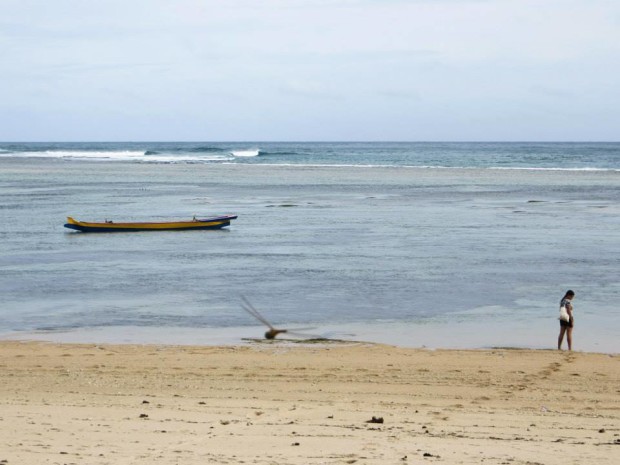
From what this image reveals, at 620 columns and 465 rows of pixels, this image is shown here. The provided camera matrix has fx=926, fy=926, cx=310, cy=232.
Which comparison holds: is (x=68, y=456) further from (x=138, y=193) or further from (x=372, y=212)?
(x=138, y=193)

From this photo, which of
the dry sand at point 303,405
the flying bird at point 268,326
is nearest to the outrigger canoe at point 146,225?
the flying bird at point 268,326

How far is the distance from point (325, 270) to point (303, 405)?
1267 cm

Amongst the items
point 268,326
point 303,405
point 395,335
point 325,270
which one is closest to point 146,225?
point 325,270

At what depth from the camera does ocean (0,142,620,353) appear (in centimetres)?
1584

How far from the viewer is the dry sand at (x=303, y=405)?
7793 millimetres

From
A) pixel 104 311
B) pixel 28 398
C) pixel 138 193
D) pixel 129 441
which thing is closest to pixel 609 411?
pixel 129 441

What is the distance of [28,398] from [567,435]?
223 inches

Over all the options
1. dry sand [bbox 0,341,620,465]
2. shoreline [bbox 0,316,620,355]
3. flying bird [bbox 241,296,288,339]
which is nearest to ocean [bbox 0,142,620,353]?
shoreline [bbox 0,316,620,355]

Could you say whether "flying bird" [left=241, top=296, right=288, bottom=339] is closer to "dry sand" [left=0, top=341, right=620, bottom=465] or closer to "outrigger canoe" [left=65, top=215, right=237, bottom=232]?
"dry sand" [left=0, top=341, right=620, bottom=465]

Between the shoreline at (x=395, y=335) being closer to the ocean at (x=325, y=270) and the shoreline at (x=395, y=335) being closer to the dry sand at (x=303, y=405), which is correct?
the ocean at (x=325, y=270)

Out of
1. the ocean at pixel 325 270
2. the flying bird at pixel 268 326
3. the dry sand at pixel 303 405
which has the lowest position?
the dry sand at pixel 303 405

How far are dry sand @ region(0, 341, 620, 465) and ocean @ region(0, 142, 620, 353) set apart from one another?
170cm

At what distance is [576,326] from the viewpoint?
1572 centimetres

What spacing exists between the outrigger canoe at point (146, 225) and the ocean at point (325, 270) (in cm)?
38
